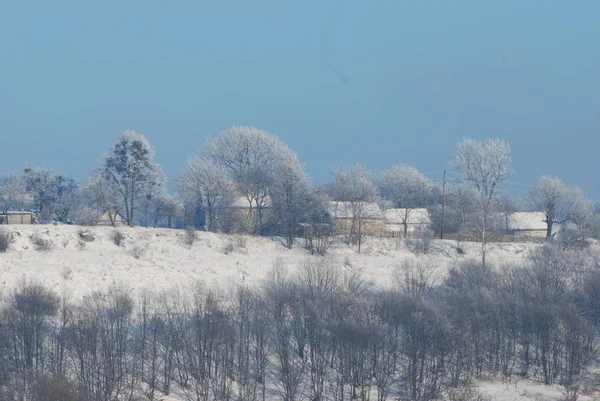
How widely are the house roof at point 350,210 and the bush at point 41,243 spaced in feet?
69.9

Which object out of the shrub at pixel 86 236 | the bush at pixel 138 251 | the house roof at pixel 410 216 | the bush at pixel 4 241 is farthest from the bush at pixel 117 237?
the house roof at pixel 410 216

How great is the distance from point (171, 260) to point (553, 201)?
3822 centimetres

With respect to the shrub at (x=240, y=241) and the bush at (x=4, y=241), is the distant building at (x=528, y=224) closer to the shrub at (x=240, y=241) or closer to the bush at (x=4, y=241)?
the shrub at (x=240, y=241)

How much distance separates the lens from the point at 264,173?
64875 mm

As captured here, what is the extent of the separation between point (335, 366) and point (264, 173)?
3394cm

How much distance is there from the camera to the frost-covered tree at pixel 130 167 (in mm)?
58531

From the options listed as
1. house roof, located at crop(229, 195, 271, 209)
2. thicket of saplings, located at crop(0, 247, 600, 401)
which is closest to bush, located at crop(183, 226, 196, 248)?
house roof, located at crop(229, 195, 271, 209)

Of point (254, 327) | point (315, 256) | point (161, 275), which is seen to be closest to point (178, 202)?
point (315, 256)

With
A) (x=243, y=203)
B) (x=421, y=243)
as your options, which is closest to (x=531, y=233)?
(x=421, y=243)

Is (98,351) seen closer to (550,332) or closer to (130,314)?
(130,314)

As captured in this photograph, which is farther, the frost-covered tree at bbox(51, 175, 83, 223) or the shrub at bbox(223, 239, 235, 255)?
the frost-covered tree at bbox(51, 175, 83, 223)

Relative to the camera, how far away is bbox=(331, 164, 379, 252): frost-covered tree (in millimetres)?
58250

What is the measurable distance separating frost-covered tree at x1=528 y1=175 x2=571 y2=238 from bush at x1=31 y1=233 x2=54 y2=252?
43046 millimetres

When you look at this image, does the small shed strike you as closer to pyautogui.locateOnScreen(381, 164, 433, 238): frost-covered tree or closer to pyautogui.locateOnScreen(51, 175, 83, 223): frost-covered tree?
pyautogui.locateOnScreen(381, 164, 433, 238): frost-covered tree
